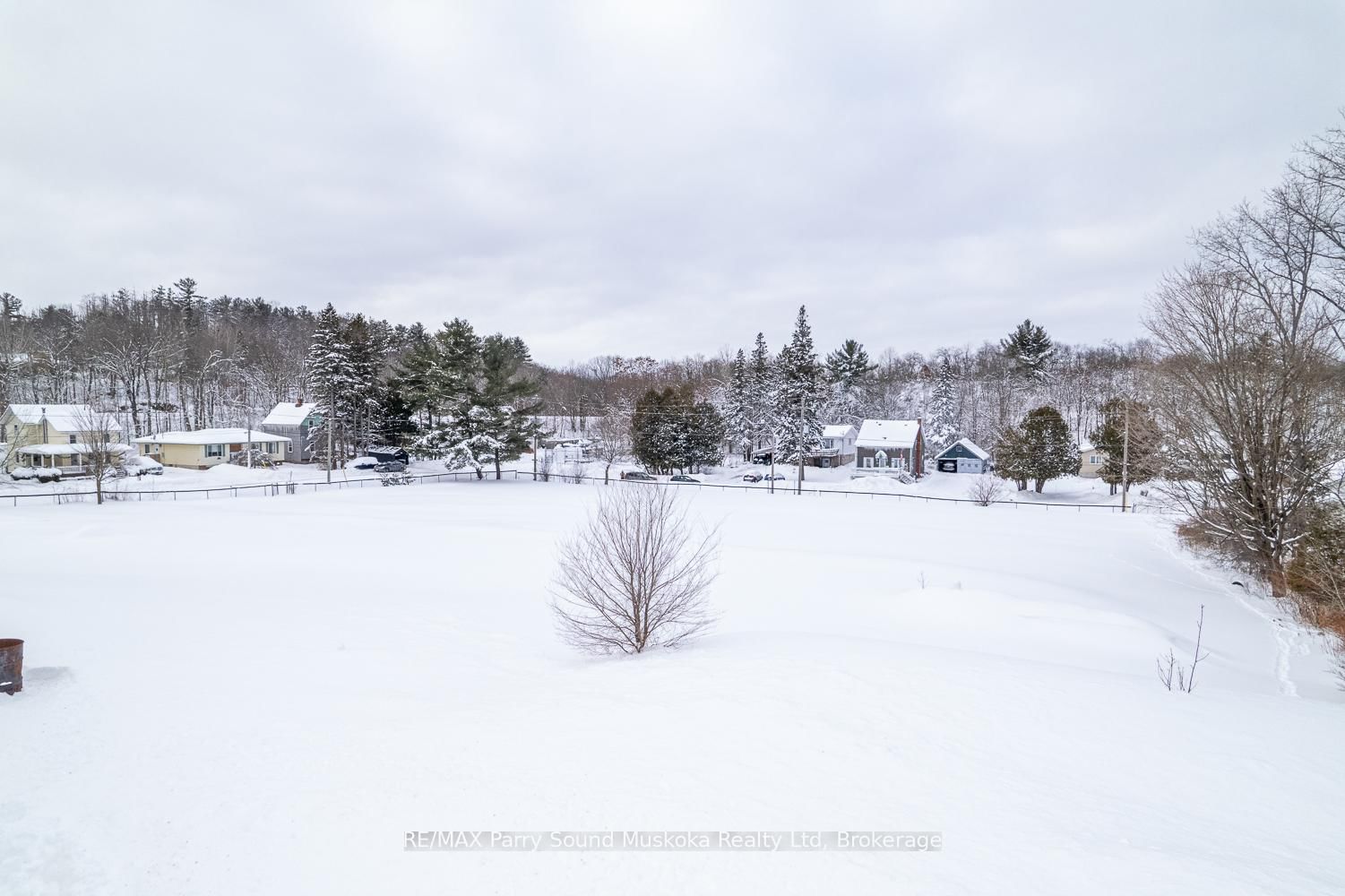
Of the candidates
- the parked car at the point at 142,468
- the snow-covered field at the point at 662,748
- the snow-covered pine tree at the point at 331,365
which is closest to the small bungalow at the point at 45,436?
the parked car at the point at 142,468

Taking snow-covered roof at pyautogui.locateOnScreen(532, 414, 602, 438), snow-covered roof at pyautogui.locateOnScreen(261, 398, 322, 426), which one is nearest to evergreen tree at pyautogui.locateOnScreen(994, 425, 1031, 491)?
snow-covered roof at pyautogui.locateOnScreen(532, 414, 602, 438)

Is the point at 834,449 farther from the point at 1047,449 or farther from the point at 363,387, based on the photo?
the point at 363,387

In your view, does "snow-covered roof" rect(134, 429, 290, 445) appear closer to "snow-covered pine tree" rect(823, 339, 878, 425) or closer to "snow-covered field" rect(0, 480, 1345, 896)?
"snow-covered field" rect(0, 480, 1345, 896)

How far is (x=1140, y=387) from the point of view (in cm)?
2344

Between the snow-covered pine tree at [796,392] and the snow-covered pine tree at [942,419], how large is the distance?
50.2 feet

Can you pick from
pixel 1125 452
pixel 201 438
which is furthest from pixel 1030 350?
pixel 201 438

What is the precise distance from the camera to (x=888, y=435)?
60.8 m

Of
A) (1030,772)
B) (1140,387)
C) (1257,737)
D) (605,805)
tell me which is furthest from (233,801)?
(1140,387)

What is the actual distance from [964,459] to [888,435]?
25.4ft

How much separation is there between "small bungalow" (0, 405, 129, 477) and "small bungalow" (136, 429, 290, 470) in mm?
5053

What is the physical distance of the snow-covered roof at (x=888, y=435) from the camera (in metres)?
59.7

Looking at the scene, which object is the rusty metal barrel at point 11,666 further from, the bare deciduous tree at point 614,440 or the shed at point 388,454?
the shed at point 388,454

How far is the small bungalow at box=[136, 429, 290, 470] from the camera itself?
52375 millimetres

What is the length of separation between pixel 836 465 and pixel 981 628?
51.2 m
